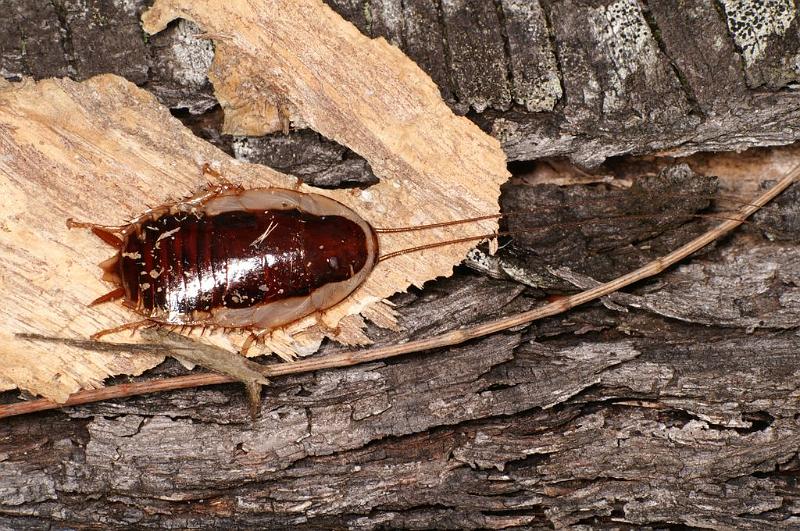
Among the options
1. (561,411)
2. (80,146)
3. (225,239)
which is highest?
(80,146)

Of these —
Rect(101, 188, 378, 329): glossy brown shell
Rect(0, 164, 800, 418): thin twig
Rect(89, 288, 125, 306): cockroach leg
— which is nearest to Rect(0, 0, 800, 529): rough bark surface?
Rect(0, 164, 800, 418): thin twig

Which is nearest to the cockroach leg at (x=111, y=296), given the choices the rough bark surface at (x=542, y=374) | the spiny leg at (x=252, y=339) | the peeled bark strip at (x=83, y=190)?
the peeled bark strip at (x=83, y=190)

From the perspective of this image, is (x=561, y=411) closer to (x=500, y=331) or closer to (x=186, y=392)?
(x=500, y=331)

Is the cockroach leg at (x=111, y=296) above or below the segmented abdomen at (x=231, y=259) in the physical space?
below

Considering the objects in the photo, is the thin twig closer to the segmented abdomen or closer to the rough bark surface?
the rough bark surface

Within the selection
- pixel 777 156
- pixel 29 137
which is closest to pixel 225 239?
pixel 29 137

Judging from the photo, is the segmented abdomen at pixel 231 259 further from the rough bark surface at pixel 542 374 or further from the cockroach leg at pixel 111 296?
the rough bark surface at pixel 542 374

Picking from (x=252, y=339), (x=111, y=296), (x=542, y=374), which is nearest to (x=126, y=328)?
(x=111, y=296)
